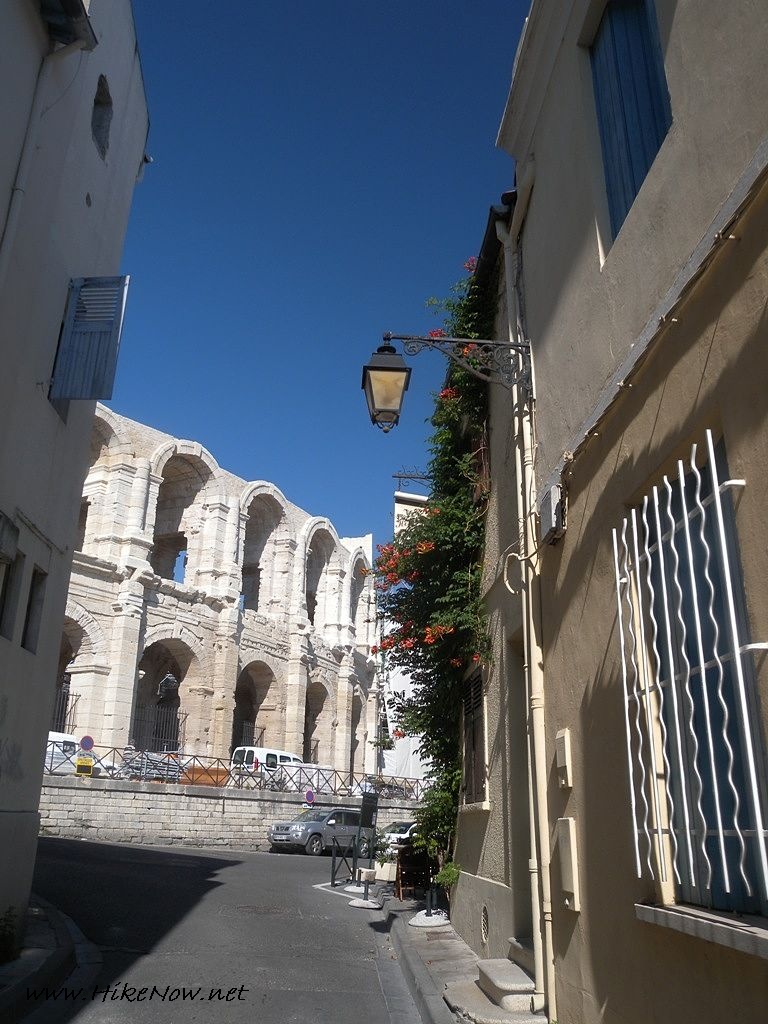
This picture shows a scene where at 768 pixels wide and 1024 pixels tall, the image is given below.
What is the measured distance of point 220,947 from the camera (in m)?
8.57

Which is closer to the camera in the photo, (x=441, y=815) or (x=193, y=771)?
(x=441, y=815)

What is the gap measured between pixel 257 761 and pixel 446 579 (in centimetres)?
2183

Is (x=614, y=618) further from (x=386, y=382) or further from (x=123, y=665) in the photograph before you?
(x=123, y=665)

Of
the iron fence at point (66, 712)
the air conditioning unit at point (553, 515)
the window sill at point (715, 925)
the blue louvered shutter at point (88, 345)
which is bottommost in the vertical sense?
the window sill at point (715, 925)

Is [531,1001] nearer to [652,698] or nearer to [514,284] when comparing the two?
[652,698]

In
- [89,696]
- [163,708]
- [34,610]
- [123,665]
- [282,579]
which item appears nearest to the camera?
[34,610]

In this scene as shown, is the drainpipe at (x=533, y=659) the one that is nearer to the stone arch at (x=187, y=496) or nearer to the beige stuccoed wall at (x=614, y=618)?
the beige stuccoed wall at (x=614, y=618)

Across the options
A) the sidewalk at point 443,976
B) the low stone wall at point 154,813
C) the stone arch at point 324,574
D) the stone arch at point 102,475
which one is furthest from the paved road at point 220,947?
the stone arch at point 324,574

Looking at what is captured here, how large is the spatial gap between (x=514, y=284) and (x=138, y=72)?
291 inches

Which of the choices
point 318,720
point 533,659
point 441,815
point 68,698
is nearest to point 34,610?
point 441,815

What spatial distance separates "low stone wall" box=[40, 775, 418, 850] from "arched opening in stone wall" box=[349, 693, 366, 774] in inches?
584

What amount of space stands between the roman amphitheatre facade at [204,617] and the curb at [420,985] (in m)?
16.5

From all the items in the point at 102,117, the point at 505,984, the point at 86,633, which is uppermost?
the point at 102,117

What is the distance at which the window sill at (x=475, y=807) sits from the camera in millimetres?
7809
